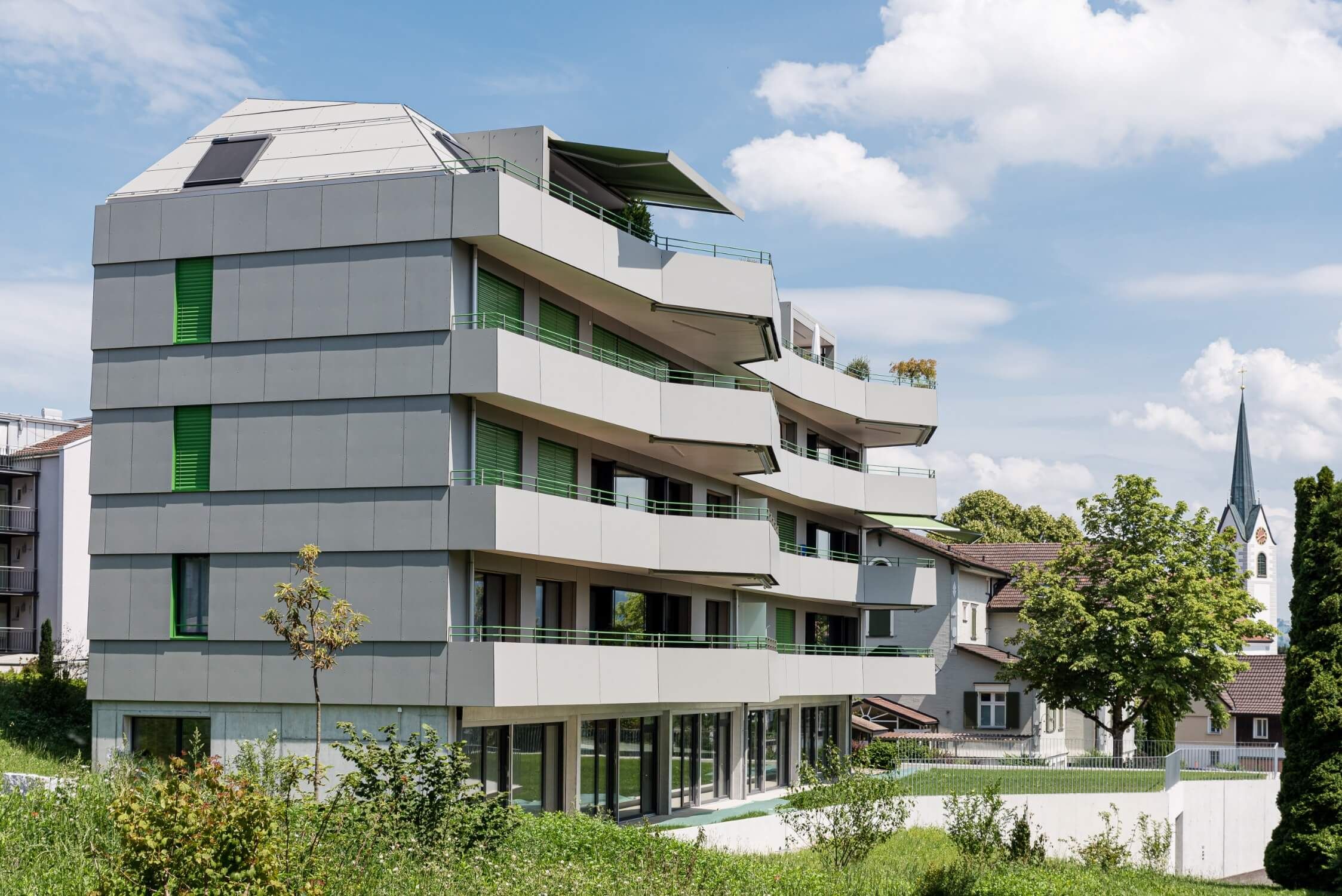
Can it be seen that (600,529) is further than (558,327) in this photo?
No

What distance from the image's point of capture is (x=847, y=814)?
90.5ft

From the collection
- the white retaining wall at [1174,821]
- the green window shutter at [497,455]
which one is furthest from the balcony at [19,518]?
A: the white retaining wall at [1174,821]

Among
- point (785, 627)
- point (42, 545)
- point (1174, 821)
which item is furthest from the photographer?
point (42, 545)

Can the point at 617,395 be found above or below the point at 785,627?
above

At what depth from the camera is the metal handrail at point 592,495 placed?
2730cm

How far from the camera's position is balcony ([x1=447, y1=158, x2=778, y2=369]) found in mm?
26719

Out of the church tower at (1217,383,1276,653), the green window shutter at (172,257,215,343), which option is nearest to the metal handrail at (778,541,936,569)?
the green window shutter at (172,257,215,343)

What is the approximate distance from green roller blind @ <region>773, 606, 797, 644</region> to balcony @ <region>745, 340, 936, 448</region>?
651 centimetres

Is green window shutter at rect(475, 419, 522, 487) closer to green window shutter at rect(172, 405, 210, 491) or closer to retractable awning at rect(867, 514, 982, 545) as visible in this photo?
green window shutter at rect(172, 405, 210, 491)

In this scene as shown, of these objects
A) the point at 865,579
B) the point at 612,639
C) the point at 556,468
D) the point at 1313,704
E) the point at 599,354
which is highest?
the point at 599,354

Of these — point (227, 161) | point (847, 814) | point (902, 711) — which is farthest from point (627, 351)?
point (902, 711)

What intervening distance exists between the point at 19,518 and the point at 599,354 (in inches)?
1316

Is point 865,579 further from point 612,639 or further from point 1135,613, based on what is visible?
point 612,639

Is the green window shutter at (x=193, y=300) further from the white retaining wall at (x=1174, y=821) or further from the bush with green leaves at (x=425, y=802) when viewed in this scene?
the white retaining wall at (x=1174, y=821)
